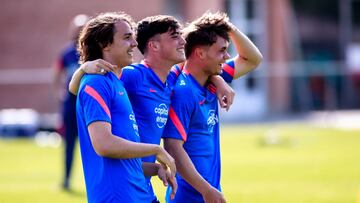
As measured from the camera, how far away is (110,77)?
547cm

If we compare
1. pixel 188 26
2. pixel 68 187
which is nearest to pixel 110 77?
pixel 188 26

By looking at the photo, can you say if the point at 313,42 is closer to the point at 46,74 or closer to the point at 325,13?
the point at 325,13

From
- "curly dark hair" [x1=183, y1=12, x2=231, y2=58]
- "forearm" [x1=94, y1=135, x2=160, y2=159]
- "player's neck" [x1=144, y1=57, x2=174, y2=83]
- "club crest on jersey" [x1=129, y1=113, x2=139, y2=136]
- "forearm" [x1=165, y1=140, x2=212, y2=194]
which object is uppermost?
"curly dark hair" [x1=183, y1=12, x2=231, y2=58]

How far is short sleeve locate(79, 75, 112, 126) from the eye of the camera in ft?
17.3

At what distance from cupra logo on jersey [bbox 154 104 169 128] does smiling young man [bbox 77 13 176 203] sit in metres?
0.34

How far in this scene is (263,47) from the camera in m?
33.6

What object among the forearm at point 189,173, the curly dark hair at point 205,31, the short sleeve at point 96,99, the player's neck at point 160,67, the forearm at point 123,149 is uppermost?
the curly dark hair at point 205,31

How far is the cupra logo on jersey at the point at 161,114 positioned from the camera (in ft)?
19.4

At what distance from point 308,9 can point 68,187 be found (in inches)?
958

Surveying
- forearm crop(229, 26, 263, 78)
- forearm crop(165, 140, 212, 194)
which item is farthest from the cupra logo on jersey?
forearm crop(229, 26, 263, 78)

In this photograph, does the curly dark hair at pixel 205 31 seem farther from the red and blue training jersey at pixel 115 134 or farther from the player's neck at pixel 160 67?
the red and blue training jersey at pixel 115 134

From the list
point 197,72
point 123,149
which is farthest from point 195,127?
point 123,149

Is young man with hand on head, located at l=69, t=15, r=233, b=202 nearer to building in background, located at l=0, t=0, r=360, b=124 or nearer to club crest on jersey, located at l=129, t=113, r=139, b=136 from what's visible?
club crest on jersey, located at l=129, t=113, r=139, b=136

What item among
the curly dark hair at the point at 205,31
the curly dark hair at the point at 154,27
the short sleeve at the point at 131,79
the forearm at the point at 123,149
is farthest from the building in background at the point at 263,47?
the forearm at the point at 123,149
